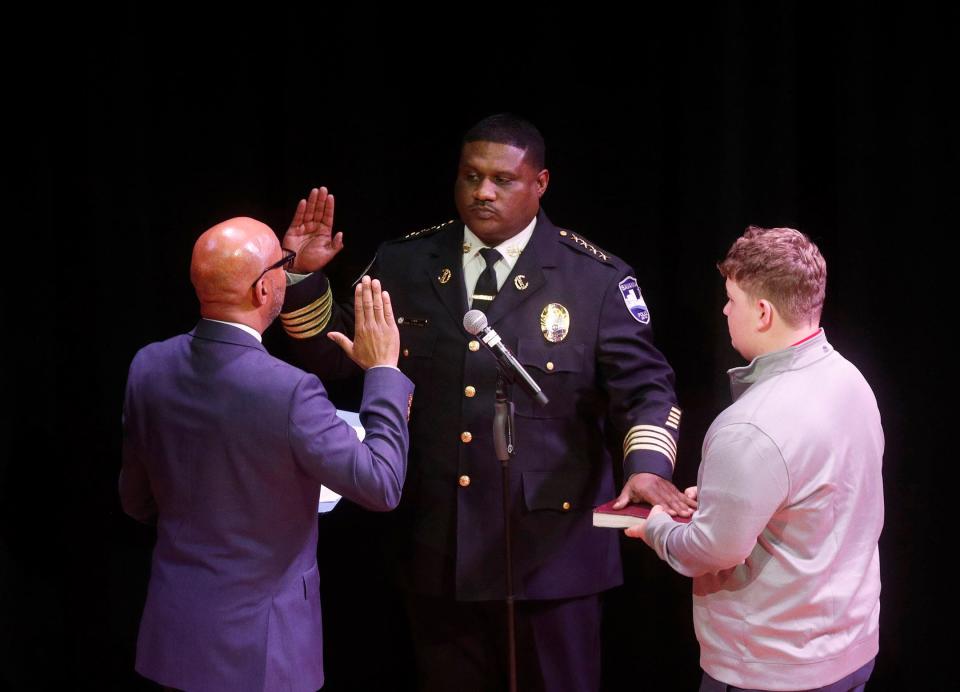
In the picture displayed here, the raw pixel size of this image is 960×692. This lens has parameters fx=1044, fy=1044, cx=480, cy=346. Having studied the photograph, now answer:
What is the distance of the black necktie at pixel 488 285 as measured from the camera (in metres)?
2.74

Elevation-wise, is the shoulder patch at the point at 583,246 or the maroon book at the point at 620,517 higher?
the shoulder patch at the point at 583,246

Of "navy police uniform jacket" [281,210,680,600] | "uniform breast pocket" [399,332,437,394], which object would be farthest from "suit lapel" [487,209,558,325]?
"uniform breast pocket" [399,332,437,394]

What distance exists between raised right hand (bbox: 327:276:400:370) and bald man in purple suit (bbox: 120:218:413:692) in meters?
0.18

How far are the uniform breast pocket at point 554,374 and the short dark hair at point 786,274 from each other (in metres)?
0.72

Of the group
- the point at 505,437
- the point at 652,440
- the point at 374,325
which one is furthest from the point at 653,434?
the point at 374,325

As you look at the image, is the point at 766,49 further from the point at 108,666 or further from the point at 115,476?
the point at 108,666

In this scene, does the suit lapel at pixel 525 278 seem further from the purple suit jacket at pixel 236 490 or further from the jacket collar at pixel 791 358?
the jacket collar at pixel 791 358

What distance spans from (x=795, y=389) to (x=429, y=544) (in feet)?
3.67

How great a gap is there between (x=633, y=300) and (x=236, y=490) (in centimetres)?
121

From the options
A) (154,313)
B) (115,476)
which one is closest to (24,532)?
(115,476)

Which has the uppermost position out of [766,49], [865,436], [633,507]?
[766,49]

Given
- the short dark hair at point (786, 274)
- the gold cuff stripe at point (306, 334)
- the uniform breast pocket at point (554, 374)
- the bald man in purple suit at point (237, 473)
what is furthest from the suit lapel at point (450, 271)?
the short dark hair at point (786, 274)

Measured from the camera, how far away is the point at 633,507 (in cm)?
240

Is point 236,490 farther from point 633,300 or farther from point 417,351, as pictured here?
point 633,300
